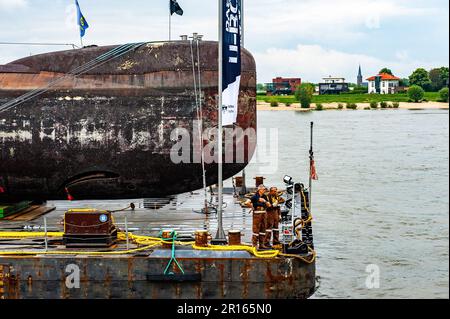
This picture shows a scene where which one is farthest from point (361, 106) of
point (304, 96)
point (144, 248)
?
point (144, 248)

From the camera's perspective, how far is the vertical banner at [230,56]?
21781mm

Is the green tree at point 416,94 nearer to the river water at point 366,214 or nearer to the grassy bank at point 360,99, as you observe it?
the grassy bank at point 360,99

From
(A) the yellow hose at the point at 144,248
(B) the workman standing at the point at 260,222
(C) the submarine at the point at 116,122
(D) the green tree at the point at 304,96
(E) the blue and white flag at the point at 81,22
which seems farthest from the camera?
(D) the green tree at the point at 304,96

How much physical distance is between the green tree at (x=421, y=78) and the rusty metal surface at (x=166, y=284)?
182 m

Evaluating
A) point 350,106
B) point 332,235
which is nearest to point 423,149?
point 332,235

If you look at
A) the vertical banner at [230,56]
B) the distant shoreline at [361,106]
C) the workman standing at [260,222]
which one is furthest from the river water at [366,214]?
the distant shoreline at [361,106]

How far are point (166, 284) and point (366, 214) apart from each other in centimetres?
2172

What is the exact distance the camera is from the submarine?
2620 centimetres

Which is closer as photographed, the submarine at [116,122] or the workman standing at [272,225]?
the workman standing at [272,225]
